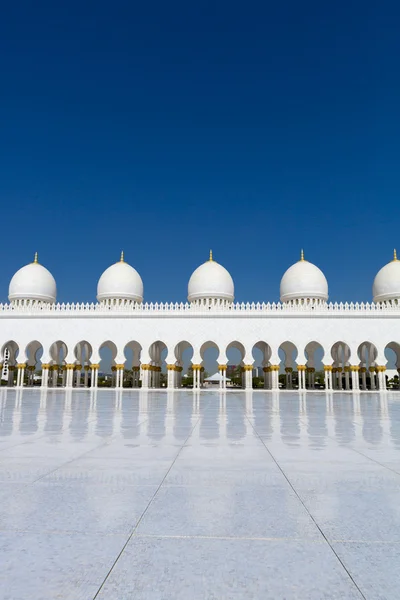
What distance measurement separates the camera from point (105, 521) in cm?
246

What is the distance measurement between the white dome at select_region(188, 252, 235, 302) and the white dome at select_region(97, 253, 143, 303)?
3.67 meters

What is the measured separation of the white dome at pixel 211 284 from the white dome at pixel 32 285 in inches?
384

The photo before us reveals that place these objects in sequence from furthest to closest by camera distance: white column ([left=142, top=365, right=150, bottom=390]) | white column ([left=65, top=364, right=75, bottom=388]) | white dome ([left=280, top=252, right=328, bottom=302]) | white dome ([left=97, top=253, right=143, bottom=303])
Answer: white dome ([left=97, top=253, right=143, bottom=303])
white dome ([left=280, top=252, right=328, bottom=302])
white column ([left=65, top=364, right=75, bottom=388])
white column ([left=142, top=365, right=150, bottom=390])

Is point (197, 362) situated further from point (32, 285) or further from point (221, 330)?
point (32, 285)

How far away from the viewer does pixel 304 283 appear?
98.7 ft

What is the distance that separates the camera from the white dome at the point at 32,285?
3153 centimetres

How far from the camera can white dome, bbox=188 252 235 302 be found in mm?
30312

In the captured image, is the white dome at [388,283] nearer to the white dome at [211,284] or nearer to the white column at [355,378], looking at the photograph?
the white column at [355,378]

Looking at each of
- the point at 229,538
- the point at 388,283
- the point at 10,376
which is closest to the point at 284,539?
the point at 229,538

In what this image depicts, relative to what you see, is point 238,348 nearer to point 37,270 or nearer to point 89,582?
point 37,270

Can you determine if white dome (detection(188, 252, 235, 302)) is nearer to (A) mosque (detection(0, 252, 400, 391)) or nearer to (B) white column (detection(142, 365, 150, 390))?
(A) mosque (detection(0, 252, 400, 391))

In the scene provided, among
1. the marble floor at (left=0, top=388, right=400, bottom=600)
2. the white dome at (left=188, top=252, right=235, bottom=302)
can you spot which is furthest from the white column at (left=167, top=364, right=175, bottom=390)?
the marble floor at (left=0, top=388, right=400, bottom=600)

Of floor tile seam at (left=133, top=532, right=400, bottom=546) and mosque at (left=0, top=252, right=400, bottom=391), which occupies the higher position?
mosque at (left=0, top=252, right=400, bottom=391)

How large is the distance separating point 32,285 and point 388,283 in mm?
23205
